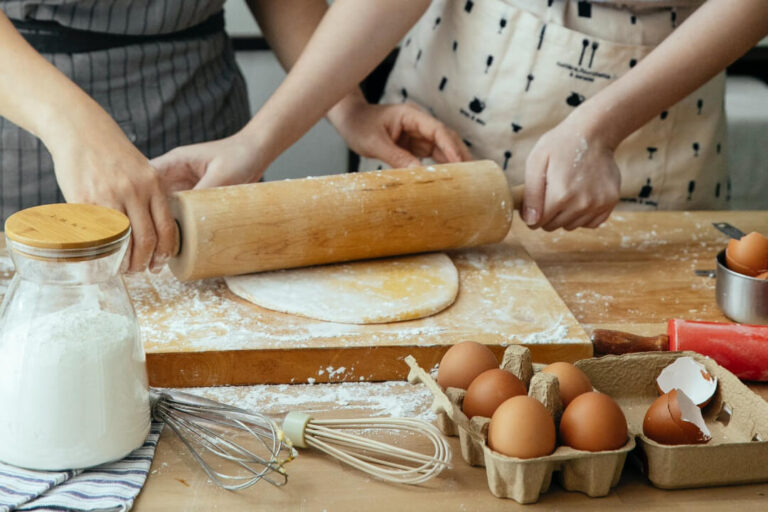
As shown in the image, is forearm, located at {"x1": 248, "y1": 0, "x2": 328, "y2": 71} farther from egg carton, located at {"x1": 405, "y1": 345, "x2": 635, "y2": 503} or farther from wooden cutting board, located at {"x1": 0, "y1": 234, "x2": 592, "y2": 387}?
egg carton, located at {"x1": 405, "y1": 345, "x2": 635, "y2": 503}

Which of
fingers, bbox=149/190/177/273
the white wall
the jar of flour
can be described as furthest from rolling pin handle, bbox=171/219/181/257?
the white wall

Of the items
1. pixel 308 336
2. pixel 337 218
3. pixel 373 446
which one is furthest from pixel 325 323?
pixel 373 446

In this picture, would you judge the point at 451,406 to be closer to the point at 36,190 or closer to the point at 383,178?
the point at 383,178

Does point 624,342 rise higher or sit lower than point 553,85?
lower

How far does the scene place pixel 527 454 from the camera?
77cm

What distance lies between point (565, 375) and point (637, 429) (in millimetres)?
115

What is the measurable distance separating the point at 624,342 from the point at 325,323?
0.38 meters

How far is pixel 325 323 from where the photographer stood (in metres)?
1.11

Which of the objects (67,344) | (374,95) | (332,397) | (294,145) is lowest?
(294,145)

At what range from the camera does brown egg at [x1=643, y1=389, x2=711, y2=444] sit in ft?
2.64

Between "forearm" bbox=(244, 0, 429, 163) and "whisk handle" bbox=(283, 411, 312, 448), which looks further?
"forearm" bbox=(244, 0, 429, 163)

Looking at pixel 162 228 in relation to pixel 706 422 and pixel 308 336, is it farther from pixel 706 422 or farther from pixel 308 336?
pixel 706 422

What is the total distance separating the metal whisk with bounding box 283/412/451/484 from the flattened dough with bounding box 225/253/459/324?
25cm

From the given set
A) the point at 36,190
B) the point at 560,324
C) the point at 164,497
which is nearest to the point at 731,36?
the point at 560,324
